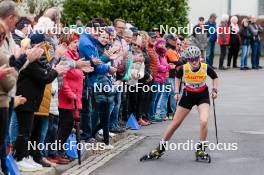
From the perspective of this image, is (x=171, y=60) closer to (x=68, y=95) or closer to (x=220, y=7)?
(x=68, y=95)

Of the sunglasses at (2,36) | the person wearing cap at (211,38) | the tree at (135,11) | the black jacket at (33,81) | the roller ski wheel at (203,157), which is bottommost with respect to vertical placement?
the roller ski wheel at (203,157)

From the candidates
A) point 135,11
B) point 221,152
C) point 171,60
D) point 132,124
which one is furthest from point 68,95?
point 135,11

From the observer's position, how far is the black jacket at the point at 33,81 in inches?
389

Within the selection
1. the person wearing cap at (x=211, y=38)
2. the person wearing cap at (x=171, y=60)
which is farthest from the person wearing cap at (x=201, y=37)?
the person wearing cap at (x=171, y=60)

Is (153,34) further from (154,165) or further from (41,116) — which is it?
(41,116)

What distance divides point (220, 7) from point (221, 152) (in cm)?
2602

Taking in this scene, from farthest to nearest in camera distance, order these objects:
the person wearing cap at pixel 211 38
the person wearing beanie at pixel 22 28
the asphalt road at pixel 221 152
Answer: the person wearing cap at pixel 211 38 → the asphalt road at pixel 221 152 → the person wearing beanie at pixel 22 28

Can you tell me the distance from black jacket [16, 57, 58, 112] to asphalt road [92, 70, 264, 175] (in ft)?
5.23

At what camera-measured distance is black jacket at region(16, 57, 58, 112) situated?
9.88 meters

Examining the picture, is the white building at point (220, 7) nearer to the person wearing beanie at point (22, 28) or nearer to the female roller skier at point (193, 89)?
the female roller skier at point (193, 89)

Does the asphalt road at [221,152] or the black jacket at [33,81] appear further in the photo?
the asphalt road at [221,152]

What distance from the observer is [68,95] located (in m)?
11.3

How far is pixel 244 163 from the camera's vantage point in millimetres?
11711

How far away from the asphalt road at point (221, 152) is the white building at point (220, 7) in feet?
53.1
